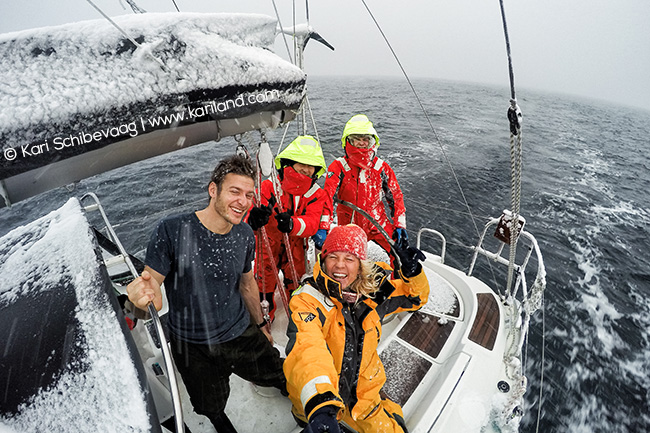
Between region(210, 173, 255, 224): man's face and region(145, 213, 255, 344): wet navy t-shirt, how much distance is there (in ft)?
0.50

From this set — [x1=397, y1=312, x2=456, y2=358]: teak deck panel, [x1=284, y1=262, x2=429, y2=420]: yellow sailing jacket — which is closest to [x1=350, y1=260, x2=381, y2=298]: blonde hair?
[x1=284, y1=262, x2=429, y2=420]: yellow sailing jacket

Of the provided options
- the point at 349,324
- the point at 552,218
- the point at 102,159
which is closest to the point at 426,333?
the point at 349,324

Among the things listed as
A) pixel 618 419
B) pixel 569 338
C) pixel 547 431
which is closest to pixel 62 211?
pixel 547 431

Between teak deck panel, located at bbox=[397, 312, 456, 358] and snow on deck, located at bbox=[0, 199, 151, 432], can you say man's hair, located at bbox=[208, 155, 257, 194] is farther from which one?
teak deck panel, located at bbox=[397, 312, 456, 358]

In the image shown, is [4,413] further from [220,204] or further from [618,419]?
[618,419]

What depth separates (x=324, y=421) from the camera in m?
1.46

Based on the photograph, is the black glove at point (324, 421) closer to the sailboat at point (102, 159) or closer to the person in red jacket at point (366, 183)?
the sailboat at point (102, 159)

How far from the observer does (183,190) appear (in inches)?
424

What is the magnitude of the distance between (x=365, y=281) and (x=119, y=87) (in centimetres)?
175

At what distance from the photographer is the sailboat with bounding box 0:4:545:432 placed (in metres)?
1.16

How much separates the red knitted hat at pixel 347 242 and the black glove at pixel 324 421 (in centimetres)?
92

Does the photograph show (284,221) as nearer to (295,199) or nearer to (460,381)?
(295,199)

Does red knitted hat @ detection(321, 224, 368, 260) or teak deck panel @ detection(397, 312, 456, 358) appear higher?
red knitted hat @ detection(321, 224, 368, 260)

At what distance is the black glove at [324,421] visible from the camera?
4.69 feet
